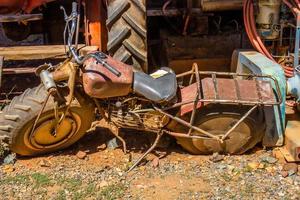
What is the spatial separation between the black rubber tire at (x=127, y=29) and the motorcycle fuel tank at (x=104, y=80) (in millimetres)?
560

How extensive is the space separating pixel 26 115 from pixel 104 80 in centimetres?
67

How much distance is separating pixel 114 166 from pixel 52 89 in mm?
783

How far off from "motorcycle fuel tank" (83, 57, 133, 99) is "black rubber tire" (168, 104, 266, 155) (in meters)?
0.50

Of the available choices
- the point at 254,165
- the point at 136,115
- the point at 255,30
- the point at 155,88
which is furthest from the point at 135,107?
the point at 255,30

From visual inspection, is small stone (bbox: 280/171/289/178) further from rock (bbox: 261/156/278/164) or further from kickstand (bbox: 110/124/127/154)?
kickstand (bbox: 110/124/127/154)

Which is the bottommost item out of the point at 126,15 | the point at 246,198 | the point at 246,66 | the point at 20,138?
the point at 246,198

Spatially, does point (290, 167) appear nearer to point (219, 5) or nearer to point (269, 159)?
point (269, 159)

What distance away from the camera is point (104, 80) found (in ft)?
11.9

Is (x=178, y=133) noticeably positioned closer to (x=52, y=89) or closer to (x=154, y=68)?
(x=52, y=89)

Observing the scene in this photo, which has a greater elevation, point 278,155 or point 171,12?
point 171,12

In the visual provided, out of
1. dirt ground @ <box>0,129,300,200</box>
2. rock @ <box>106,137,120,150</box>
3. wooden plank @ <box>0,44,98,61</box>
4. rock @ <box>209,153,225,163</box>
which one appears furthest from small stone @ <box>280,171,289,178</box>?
wooden plank @ <box>0,44,98,61</box>

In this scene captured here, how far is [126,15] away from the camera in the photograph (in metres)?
4.26

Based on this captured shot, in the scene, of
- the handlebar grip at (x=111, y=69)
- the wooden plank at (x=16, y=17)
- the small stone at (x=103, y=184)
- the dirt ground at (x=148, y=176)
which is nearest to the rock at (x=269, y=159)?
the dirt ground at (x=148, y=176)

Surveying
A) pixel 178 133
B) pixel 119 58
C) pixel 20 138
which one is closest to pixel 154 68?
pixel 119 58
